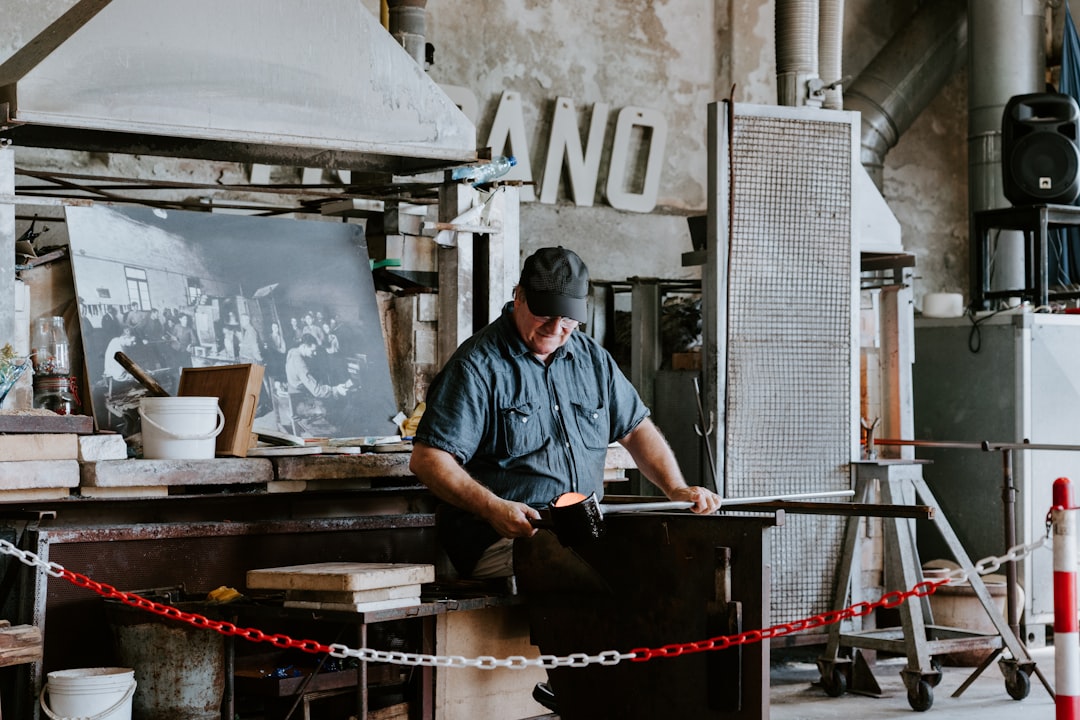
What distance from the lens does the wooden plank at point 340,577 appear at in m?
3.62

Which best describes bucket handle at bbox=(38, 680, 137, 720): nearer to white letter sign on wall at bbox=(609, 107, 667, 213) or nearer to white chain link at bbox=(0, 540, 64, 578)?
white chain link at bbox=(0, 540, 64, 578)

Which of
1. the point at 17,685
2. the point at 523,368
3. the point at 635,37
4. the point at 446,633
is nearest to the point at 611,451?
the point at 523,368

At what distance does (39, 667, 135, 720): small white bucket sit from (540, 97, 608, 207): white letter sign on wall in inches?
203

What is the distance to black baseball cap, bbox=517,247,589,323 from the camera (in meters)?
4.10

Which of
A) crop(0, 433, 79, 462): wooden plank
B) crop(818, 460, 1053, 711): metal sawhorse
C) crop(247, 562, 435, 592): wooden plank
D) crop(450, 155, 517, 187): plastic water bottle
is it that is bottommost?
crop(818, 460, 1053, 711): metal sawhorse

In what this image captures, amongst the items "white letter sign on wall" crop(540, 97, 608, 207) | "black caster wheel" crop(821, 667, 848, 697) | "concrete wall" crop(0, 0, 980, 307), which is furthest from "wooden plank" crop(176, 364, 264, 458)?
"white letter sign on wall" crop(540, 97, 608, 207)

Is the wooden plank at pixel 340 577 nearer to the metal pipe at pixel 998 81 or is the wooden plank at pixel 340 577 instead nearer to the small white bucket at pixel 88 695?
the small white bucket at pixel 88 695

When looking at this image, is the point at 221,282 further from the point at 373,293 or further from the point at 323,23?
the point at 323,23

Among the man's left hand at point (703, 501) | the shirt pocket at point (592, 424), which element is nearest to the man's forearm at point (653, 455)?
the shirt pocket at point (592, 424)

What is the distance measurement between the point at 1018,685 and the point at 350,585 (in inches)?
143

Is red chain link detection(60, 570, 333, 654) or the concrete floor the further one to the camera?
the concrete floor

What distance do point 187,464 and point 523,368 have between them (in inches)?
44.6

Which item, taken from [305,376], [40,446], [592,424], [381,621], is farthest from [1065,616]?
[40,446]

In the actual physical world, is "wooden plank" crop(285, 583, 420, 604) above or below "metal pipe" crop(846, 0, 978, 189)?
below
